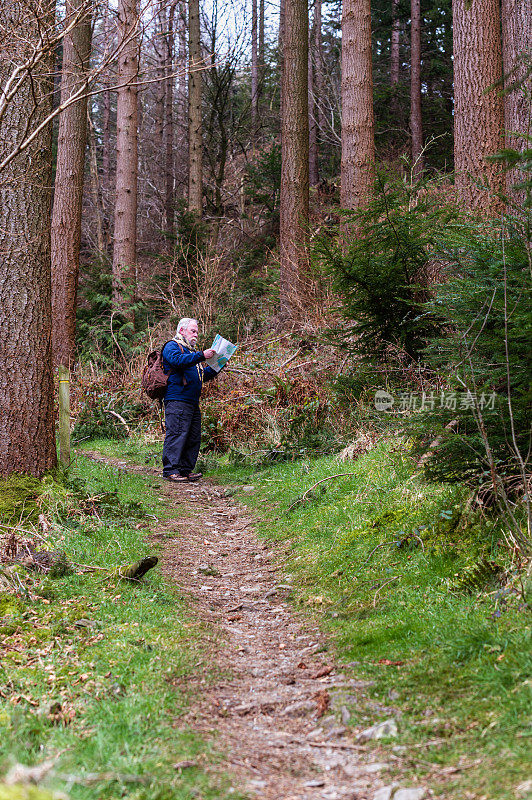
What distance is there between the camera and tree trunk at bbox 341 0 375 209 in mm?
12148

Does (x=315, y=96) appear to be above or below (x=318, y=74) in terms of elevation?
below

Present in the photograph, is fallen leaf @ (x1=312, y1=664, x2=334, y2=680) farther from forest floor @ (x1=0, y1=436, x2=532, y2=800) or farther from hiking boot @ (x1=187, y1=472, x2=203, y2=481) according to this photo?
hiking boot @ (x1=187, y1=472, x2=203, y2=481)

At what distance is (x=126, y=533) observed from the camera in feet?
21.5

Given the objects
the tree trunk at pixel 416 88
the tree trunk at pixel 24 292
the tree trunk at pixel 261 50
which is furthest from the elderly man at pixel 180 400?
the tree trunk at pixel 261 50

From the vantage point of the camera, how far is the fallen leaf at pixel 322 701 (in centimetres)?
361

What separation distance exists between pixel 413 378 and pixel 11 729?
18.7 feet

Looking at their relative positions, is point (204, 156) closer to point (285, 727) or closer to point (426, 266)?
point (426, 266)

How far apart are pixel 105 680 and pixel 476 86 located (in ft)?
32.0

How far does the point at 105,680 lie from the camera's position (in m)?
3.82

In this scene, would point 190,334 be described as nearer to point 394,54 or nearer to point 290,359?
point 290,359

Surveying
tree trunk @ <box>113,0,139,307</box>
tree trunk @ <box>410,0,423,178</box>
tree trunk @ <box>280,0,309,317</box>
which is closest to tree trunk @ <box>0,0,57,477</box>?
tree trunk @ <box>280,0,309,317</box>

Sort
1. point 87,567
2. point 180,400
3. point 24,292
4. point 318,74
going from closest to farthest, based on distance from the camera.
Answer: point 87,567
point 24,292
point 180,400
point 318,74

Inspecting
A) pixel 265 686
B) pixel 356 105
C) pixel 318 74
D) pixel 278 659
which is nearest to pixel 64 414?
pixel 278 659

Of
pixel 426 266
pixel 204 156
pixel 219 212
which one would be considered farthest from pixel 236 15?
pixel 426 266
